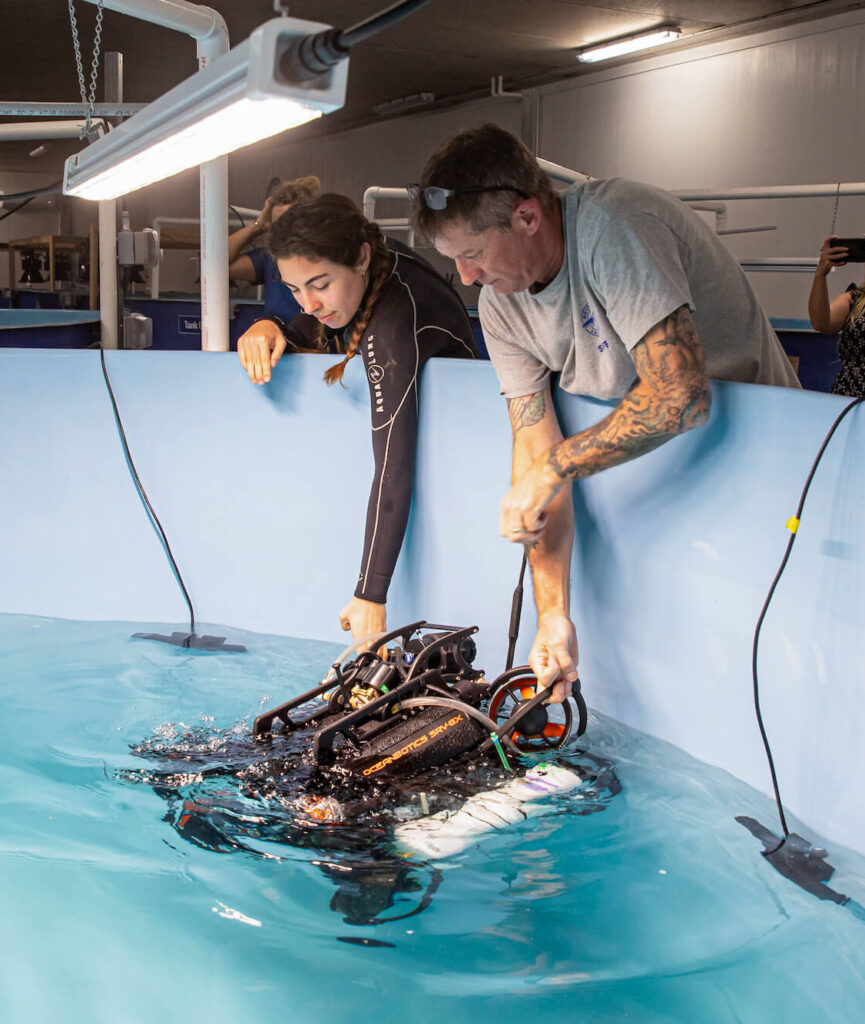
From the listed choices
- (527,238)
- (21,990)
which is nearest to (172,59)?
(527,238)

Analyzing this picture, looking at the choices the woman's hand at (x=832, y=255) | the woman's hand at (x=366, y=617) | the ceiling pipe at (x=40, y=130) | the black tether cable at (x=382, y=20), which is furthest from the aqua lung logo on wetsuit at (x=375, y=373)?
the woman's hand at (x=832, y=255)

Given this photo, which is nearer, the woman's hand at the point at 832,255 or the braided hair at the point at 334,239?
the braided hair at the point at 334,239

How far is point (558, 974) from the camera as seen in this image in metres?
1.29

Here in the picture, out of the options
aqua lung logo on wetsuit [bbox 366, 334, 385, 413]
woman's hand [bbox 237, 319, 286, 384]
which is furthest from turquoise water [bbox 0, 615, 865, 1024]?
woman's hand [bbox 237, 319, 286, 384]

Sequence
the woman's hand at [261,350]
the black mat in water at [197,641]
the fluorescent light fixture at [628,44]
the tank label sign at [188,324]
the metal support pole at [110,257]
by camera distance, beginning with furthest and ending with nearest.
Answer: the fluorescent light fixture at [628,44] < the tank label sign at [188,324] < the metal support pole at [110,257] < the black mat in water at [197,641] < the woman's hand at [261,350]

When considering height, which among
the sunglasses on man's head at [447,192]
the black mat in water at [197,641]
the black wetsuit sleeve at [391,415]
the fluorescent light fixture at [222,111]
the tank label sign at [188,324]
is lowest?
the black mat in water at [197,641]

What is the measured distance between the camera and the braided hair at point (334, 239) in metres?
2.14

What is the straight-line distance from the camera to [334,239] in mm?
2156

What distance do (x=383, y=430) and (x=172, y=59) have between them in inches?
417

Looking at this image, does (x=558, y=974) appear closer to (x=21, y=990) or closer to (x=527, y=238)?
(x=21, y=990)

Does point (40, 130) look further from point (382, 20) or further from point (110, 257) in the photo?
point (382, 20)

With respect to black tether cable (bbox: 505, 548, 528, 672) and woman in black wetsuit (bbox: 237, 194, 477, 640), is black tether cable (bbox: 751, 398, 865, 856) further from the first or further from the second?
woman in black wetsuit (bbox: 237, 194, 477, 640)

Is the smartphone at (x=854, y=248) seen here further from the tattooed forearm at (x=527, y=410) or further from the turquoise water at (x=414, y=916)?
the turquoise water at (x=414, y=916)

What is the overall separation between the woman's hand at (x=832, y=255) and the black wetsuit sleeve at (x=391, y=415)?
151cm
